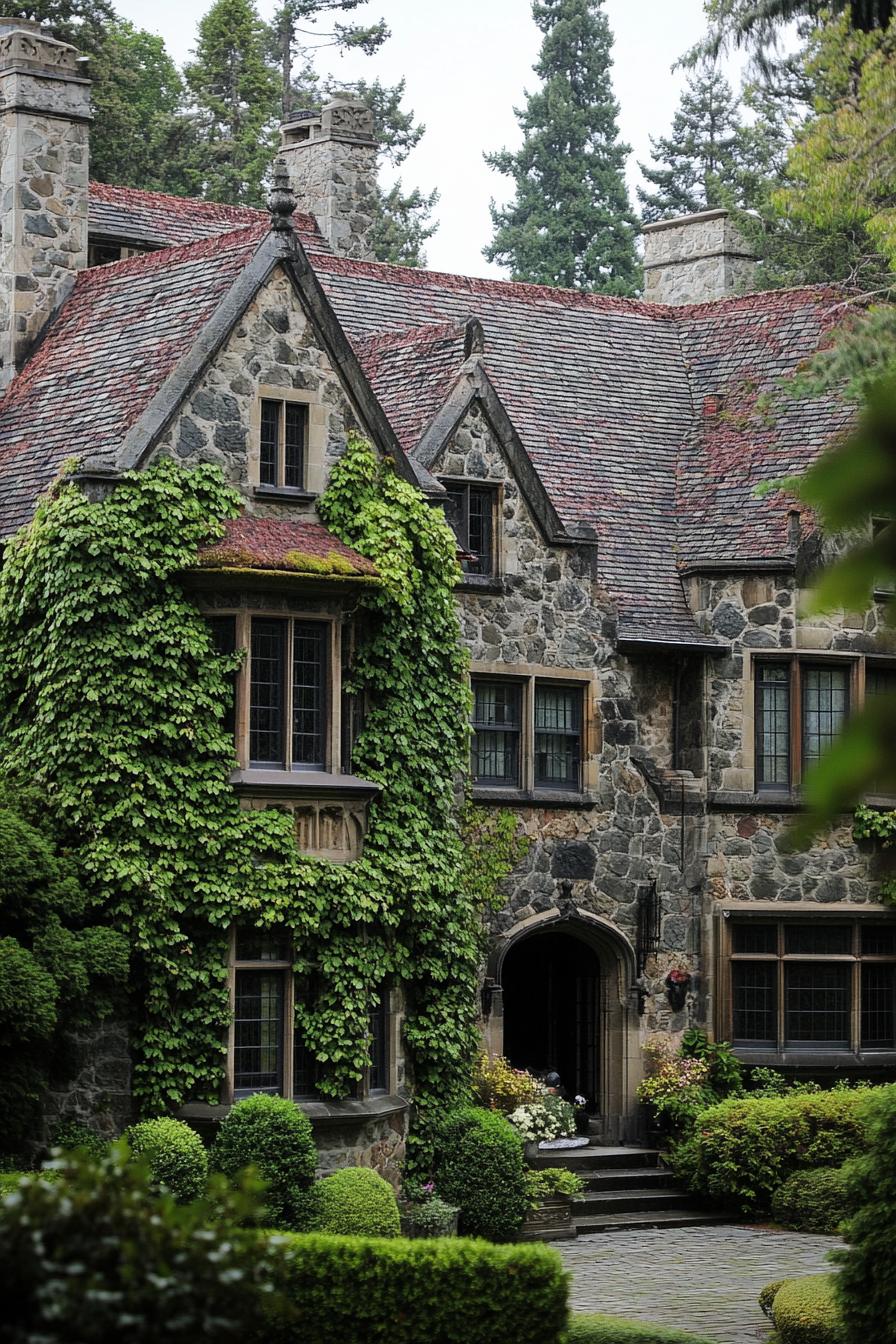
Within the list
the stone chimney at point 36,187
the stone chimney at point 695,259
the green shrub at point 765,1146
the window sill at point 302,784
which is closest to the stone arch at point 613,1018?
the green shrub at point 765,1146

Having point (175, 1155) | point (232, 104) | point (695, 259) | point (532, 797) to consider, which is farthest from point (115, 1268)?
point (232, 104)

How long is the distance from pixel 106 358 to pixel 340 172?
9653 millimetres

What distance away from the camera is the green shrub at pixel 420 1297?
606 inches

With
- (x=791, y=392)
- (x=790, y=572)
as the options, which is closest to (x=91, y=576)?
(x=791, y=392)

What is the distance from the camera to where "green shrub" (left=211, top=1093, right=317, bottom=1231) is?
69.8 ft

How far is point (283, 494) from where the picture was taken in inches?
912

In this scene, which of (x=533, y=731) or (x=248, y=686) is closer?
(x=248, y=686)

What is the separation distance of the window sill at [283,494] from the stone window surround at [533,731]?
11.7 ft

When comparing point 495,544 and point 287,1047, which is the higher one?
point 495,544

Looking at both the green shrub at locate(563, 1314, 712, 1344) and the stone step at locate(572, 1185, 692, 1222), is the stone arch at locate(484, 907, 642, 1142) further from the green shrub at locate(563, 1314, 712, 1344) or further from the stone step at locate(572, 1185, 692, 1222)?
the green shrub at locate(563, 1314, 712, 1344)

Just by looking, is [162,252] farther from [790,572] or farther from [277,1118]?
[277,1118]

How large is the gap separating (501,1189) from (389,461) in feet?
24.4

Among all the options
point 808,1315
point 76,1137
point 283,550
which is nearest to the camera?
point 808,1315

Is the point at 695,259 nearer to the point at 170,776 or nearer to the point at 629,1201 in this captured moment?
the point at 629,1201
